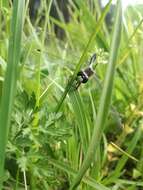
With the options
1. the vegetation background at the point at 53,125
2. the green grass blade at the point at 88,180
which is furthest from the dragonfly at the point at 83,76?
the green grass blade at the point at 88,180

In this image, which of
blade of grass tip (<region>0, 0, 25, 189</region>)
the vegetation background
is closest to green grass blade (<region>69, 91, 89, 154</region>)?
the vegetation background

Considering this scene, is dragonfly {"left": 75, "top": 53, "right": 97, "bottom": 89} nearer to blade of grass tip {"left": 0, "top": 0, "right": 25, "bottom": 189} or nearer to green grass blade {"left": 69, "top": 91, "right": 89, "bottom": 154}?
green grass blade {"left": 69, "top": 91, "right": 89, "bottom": 154}

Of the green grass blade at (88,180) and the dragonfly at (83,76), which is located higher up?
the dragonfly at (83,76)

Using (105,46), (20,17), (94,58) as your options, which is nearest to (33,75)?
(105,46)

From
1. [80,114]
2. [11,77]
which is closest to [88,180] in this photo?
[80,114]

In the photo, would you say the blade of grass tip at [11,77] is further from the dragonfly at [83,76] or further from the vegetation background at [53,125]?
the dragonfly at [83,76]

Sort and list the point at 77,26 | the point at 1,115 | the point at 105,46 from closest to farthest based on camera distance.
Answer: the point at 1,115
the point at 105,46
the point at 77,26

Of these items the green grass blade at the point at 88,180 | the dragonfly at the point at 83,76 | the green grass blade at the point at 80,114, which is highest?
the dragonfly at the point at 83,76

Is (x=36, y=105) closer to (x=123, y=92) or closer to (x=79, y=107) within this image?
(x=79, y=107)
